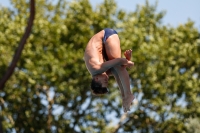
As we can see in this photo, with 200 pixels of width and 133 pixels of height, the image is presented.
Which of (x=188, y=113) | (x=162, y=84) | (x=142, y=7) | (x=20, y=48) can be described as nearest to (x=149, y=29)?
(x=142, y=7)

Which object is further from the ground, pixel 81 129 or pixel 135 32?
pixel 135 32

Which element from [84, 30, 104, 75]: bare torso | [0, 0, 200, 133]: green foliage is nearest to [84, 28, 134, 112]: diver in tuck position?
[84, 30, 104, 75]: bare torso

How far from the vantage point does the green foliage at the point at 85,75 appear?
2645 cm

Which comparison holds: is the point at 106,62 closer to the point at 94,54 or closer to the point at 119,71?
the point at 94,54

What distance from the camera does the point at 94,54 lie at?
25.2 feet

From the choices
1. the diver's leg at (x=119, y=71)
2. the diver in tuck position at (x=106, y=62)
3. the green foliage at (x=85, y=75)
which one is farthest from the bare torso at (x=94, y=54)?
the green foliage at (x=85, y=75)

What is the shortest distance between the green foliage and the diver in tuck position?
1779 cm

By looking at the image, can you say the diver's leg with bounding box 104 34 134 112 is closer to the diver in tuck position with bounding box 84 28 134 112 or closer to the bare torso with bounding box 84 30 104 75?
the diver in tuck position with bounding box 84 28 134 112

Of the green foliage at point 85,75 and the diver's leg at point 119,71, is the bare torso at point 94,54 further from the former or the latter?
the green foliage at point 85,75

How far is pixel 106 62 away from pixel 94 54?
8.5 inches

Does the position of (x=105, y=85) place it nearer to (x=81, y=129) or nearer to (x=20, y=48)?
(x=20, y=48)

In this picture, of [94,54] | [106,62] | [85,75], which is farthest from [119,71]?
[85,75]

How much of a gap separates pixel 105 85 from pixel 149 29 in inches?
846

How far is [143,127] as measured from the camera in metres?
27.5
